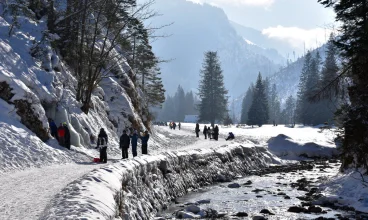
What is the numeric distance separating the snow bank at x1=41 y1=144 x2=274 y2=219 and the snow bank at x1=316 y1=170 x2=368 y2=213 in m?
6.23

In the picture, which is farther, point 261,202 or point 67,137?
point 67,137

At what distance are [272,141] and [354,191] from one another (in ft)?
67.9

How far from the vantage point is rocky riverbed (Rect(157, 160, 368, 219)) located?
13125mm

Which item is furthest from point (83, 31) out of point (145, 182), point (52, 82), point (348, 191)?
point (348, 191)

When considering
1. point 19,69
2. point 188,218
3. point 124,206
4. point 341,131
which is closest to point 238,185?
point 341,131

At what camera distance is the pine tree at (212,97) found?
7662 centimetres

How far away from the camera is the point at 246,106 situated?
125 meters

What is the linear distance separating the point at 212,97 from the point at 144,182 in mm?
64473

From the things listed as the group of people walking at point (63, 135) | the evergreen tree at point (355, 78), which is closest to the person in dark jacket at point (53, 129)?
the group of people walking at point (63, 135)

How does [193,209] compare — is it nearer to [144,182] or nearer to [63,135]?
[144,182]

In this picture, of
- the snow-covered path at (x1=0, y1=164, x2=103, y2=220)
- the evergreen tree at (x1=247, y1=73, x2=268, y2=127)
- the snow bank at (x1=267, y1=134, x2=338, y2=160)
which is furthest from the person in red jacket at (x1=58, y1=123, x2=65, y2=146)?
the evergreen tree at (x1=247, y1=73, x2=268, y2=127)

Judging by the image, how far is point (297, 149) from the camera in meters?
34.6

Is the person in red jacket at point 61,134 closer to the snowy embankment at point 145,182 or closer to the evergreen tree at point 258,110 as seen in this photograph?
the snowy embankment at point 145,182

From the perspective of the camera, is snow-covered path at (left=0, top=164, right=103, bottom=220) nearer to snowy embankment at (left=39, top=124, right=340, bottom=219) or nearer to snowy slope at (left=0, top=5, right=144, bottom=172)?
snowy embankment at (left=39, top=124, right=340, bottom=219)
